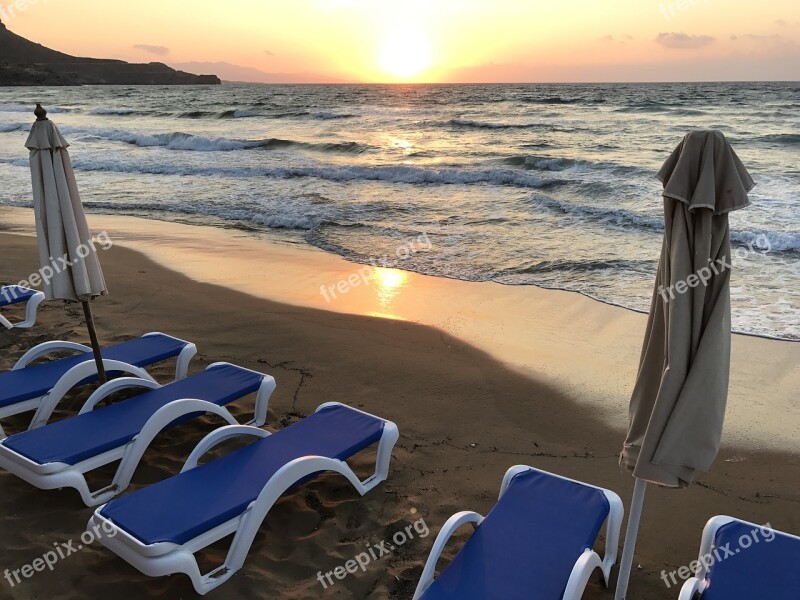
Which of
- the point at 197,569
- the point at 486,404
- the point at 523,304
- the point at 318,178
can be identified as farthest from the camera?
the point at 318,178

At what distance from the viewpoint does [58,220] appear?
14.8 ft

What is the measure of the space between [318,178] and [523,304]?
12.8m

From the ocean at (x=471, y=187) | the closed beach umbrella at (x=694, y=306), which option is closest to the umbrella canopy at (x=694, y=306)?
the closed beach umbrella at (x=694, y=306)

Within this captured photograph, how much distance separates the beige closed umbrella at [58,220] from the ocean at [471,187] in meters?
5.74

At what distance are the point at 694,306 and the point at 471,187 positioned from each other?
1581 cm

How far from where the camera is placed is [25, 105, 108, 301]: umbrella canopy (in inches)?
174

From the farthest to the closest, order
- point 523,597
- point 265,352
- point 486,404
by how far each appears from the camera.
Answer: point 265,352 → point 486,404 → point 523,597

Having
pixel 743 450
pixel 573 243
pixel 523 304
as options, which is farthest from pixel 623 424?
pixel 573 243

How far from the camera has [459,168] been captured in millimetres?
19969

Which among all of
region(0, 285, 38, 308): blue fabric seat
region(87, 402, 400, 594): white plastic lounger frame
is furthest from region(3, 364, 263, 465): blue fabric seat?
region(0, 285, 38, 308): blue fabric seat

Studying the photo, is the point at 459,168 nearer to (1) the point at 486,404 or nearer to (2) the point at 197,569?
(1) the point at 486,404

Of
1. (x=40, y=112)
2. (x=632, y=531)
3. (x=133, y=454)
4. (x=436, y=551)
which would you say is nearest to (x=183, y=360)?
(x=133, y=454)
